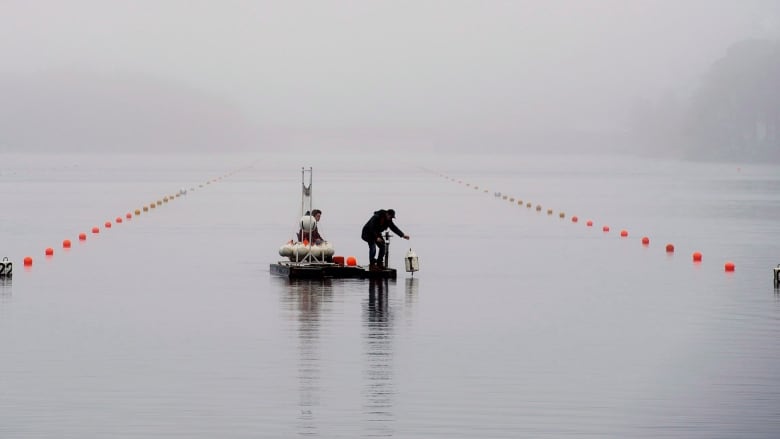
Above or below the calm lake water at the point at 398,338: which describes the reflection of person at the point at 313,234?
above

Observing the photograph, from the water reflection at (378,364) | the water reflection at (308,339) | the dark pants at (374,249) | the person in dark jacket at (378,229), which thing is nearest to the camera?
the water reflection at (378,364)

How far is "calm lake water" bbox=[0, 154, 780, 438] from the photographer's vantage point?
17688mm

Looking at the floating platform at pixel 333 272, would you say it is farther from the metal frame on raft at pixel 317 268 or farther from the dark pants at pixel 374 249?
the dark pants at pixel 374 249

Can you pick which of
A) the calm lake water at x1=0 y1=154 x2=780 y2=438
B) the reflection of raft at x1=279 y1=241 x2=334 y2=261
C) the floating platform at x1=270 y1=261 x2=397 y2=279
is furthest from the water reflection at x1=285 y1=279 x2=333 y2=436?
the reflection of raft at x1=279 y1=241 x2=334 y2=261

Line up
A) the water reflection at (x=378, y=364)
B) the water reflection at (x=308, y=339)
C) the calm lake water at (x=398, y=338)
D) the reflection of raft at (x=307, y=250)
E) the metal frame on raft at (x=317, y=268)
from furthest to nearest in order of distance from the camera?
the reflection of raft at (x=307, y=250) < the metal frame on raft at (x=317, y=268) < the water reflection at (x=308, y=339) < the calm lake water at (x=398, y=338) < the water reflection at (x=378, y=364)

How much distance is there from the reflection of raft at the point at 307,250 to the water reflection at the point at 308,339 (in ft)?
2.52

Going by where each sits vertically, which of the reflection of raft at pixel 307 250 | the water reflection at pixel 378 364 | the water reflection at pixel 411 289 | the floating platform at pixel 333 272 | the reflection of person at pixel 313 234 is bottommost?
the water reflection at pixel 378 364

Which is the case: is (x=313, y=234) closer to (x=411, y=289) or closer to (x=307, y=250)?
(x=307, y=250)

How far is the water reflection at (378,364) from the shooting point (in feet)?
57.6

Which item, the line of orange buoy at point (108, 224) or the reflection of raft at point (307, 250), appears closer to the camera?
the reflection of raft at point (307, 250)

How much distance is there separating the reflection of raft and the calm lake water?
2.60ft

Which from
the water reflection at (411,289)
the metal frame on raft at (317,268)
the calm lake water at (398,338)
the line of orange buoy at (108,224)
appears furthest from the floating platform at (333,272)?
the line of orange buoy at (108,224)

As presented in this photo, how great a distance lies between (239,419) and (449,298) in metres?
14.7

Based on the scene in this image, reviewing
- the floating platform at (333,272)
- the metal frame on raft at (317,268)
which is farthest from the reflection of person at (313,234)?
the floating platform at (333,272)
